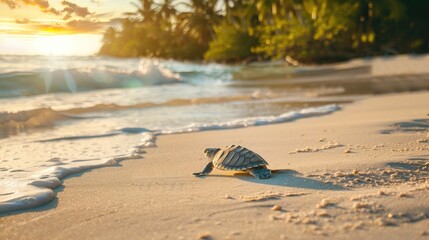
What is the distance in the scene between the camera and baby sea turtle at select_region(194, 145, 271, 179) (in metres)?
3.17

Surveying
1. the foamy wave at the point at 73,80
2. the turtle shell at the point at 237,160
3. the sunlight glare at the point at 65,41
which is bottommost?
the foamy wave at the point at 73,80

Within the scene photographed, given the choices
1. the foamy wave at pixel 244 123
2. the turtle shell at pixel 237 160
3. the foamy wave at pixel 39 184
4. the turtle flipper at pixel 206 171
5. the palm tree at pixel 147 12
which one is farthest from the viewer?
the palm tree at pixel 147 12

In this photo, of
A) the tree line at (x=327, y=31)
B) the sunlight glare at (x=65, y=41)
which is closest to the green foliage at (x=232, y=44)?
the tree line at (x=327, y=31)

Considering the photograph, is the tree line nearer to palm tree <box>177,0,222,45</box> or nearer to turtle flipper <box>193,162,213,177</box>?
palm tree <box>177,0,222,45</box>

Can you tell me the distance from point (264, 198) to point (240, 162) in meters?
0.72

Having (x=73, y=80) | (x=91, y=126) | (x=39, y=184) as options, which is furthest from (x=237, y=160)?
(x=73, y=80)

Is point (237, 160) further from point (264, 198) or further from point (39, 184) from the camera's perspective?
point (39, 184)

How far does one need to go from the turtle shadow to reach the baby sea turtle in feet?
0.17

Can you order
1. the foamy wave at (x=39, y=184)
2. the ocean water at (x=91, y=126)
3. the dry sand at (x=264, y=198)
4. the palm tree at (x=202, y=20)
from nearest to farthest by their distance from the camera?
1. the dry sand at (x=264, y=198)
2. the foamy wave at (x=39, y=184)
3. the ocean water at (x=91, y=126)
4. the palm tree at (x=202, y=20)

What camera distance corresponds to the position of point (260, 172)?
3.13 meters

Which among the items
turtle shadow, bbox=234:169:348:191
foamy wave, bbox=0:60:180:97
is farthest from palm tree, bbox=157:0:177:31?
turtle shadow, bbox=234:169:348:191

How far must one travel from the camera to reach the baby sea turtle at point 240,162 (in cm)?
317

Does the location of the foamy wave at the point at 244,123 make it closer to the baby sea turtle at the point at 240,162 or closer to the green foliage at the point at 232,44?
the baby sea turtle at the point at 240,162

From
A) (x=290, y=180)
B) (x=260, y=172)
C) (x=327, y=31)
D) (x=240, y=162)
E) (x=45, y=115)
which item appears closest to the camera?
(x=290, y=180)
